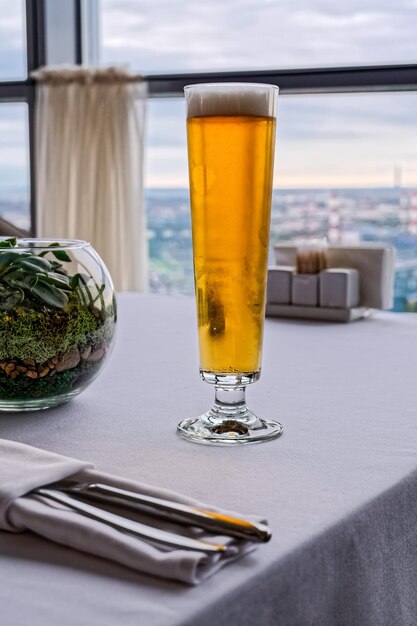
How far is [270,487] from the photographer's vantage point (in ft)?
2.20

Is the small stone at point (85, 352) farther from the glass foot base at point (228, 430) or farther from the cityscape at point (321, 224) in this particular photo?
the cityscape at point (321, 224)

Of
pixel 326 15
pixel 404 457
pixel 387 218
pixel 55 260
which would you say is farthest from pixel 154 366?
pixel 326 15

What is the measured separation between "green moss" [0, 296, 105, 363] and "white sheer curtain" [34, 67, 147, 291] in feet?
11.2

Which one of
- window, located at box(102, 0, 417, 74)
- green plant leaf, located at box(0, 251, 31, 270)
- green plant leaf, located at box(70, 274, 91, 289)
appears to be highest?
window, located at box(102, 0, 417, 74)

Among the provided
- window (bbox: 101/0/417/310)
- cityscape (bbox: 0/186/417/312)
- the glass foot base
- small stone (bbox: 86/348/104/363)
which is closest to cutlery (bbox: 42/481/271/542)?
the glass foot base

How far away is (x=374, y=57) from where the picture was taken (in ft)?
12.7

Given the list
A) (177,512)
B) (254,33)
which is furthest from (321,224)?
(177,512)

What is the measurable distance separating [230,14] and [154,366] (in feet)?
10.9

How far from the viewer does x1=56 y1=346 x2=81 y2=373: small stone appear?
2.89 ft

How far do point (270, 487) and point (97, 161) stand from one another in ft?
12.6

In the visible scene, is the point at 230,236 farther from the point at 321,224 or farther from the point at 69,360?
the point at 321,224

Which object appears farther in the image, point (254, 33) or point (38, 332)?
point (254, 33)

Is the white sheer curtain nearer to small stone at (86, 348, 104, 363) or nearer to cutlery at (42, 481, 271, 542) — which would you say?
small stone at (86, 348, 104, 363)

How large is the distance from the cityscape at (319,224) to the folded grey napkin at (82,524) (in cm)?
309
